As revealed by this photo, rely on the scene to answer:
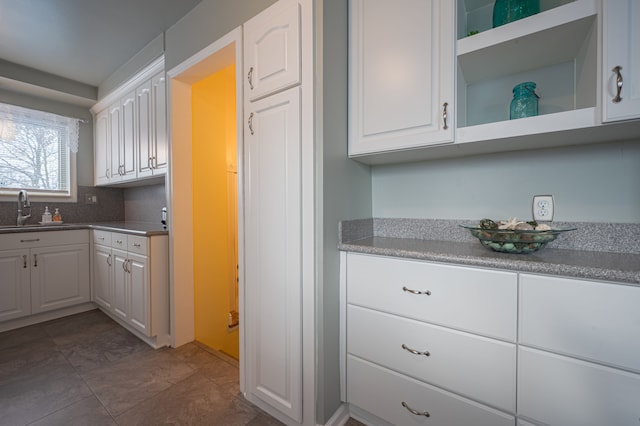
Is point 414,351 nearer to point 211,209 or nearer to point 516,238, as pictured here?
point 516,238

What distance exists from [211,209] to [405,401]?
2.01 m

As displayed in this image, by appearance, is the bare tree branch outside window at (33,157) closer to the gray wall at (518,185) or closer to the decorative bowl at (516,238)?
the gray wall at (518,185)

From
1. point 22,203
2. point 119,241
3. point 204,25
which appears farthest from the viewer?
point 22,203

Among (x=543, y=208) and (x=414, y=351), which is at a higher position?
(x=543, y=208)

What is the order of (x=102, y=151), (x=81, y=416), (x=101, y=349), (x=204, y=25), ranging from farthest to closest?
(x=102, y=151) < (x=101, y=349) < (x=204, y=25) < (x=81, y=416)

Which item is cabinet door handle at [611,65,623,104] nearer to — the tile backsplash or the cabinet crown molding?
the cabinet crown molding

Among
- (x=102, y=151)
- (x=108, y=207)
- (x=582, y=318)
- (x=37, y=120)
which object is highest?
(x=37, y=120)

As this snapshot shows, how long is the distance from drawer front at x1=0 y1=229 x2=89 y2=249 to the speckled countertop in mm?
3027

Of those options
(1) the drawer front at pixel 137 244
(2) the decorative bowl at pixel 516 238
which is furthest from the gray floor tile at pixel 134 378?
(2) the decorative bowl at pixel 516 238

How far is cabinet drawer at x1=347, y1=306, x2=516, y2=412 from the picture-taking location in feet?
3.21

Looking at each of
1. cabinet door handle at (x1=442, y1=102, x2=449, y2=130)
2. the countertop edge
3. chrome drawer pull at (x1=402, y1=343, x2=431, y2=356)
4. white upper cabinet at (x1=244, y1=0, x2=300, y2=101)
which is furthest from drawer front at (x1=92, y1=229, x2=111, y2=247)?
cabinet door handle at (x1=442, y1=102, x2=449, y2=130)

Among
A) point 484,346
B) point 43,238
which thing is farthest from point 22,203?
point 484,346

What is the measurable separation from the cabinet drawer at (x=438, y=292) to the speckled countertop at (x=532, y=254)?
0.05 meters

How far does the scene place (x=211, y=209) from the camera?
2.40 m
